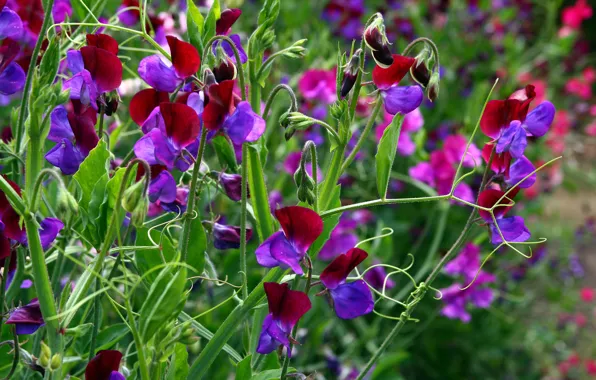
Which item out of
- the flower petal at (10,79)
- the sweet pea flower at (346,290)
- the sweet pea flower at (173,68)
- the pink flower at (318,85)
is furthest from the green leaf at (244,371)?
the pink flower at (318,85)

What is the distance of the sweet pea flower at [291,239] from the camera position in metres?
0.89

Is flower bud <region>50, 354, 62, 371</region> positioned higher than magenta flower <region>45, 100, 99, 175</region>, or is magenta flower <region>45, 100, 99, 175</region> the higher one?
magenta flower <region>45, 100, 99, 175</region>

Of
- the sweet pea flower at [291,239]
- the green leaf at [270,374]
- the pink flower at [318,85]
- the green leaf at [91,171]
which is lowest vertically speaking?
the pink flower at [318,85]

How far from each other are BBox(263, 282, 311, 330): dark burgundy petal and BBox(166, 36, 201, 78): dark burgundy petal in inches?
10.4

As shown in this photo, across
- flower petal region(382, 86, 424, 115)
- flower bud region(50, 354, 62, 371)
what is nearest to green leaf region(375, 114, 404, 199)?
flower petal region(382, 86, 424, 115)

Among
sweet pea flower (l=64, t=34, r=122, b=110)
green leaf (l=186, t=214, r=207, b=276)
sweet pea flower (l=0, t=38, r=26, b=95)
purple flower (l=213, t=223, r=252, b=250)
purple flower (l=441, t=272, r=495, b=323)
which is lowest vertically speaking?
purple flower (l=441, t=272, r=495, b=323)

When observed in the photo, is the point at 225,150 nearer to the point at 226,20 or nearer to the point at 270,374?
the point at 226,20

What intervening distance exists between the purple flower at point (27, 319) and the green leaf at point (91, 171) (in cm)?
13

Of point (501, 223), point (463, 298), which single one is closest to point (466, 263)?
point (463, 298)

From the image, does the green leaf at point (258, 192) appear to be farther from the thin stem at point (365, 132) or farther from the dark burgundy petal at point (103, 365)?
the dark burgundy petal at point (103, 365)

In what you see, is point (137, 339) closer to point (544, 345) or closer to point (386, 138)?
point (386, 138)

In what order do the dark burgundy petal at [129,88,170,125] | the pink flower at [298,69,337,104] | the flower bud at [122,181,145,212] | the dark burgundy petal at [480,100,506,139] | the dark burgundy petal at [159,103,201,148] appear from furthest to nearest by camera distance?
the pink flower at [298,69,337,104] < the dark burgundy petal at [480,100,506,139] < the dark burgundy petal at [129,88,170,125] < the dark burgundy petal at [159,103,201,148] < the flower bud at [122,181,145,212]

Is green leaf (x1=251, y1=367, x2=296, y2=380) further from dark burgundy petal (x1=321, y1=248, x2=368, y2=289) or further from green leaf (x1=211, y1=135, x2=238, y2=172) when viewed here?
green leaf (x1=211, y1=135, x2=238, y2=172)

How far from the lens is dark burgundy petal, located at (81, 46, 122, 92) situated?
36.3 inches
